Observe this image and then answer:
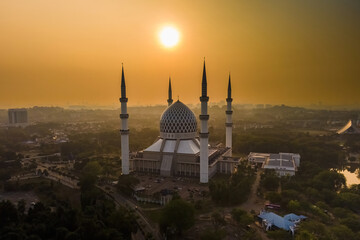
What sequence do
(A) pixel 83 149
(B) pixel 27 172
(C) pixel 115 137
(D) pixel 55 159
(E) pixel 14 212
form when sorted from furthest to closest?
1. (C) pixel 115 137
2. (A) pixel 83 149
3. (D) pixel 55 159
4. (B) pixel 27 172
5. (E) pixel 14 212

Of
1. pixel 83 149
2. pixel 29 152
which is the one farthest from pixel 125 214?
pixel 29 152

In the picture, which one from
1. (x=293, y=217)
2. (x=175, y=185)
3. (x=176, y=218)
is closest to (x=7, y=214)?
(x=176, y=218)

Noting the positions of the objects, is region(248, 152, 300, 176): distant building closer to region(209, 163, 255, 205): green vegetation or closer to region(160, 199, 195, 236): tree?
region(209, 163, 255, 205): green vegetation

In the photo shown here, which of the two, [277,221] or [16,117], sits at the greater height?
[16,117]

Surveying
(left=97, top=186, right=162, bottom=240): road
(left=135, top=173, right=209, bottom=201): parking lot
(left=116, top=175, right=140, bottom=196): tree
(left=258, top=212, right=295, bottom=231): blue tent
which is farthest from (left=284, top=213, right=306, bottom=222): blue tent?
(left=116, top=175, right=140, bottom=196): tree

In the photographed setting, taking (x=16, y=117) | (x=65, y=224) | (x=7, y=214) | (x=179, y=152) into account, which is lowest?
(x=65, y=224)

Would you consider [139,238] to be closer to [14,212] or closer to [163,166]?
[14,212]

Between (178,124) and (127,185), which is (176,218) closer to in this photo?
(127,185)
